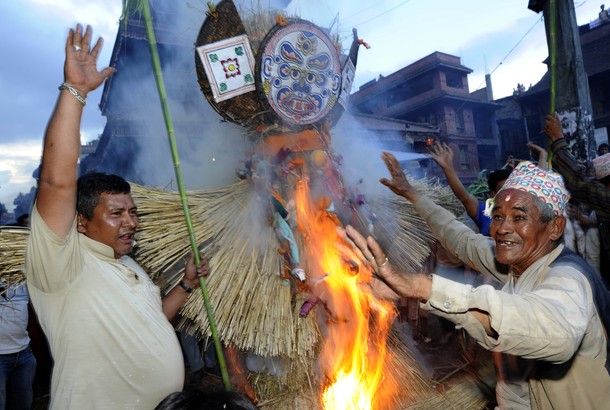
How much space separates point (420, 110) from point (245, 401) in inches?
1044

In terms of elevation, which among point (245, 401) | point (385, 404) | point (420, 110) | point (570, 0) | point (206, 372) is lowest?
point (206, 372)

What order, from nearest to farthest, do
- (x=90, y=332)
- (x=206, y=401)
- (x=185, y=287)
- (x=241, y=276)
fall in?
(x=206, y=401)
(x=90, y=332)
(x=185, y=287)
(x=241, y=276)

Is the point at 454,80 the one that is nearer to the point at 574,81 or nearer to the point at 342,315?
the point at 574,81

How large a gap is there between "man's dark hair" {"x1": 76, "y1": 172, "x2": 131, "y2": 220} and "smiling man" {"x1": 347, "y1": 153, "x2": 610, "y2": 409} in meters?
1.26

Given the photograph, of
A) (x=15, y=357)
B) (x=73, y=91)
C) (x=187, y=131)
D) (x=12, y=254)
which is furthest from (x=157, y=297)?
(x=15, y=357)

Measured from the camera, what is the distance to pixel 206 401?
125 centimetres

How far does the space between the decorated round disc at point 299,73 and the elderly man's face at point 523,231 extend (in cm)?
152

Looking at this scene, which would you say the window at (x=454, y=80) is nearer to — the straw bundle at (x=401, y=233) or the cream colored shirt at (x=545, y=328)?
the straw bundle at (x=401, y=233)

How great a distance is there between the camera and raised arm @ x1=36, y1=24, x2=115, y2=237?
4.59 ft

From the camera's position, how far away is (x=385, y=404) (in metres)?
2.82

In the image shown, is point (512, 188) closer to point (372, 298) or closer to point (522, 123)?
point (372, 298)

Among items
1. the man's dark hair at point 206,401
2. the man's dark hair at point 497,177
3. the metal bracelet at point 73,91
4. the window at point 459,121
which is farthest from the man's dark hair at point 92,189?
the window at point 459,121

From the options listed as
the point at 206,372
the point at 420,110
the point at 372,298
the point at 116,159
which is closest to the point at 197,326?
the point at 372,298

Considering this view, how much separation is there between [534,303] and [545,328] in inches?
3.6
